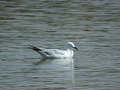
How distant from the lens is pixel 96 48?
19.1m

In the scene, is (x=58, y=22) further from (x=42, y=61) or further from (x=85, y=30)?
(x=42, y=61)

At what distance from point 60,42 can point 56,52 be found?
1.27m

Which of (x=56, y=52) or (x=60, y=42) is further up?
(x=60, y=42)

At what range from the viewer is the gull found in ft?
61.8

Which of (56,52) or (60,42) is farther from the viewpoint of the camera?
(60,42)

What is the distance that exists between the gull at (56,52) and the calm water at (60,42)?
22cm

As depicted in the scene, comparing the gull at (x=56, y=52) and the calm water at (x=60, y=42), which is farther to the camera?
the gull at (x=56, y=52)

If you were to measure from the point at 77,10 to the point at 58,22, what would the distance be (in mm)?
2042

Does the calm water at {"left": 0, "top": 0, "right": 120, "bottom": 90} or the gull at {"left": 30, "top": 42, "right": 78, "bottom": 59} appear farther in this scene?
the gull at {"left": 30, "top": 42, "right": 78, "bottom": 59}

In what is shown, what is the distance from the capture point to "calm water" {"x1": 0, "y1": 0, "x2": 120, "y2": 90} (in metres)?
15.7

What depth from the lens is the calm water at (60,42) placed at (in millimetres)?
15703

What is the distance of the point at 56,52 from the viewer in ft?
61.8

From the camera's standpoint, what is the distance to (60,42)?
20.1m

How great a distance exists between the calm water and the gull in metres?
0.22
